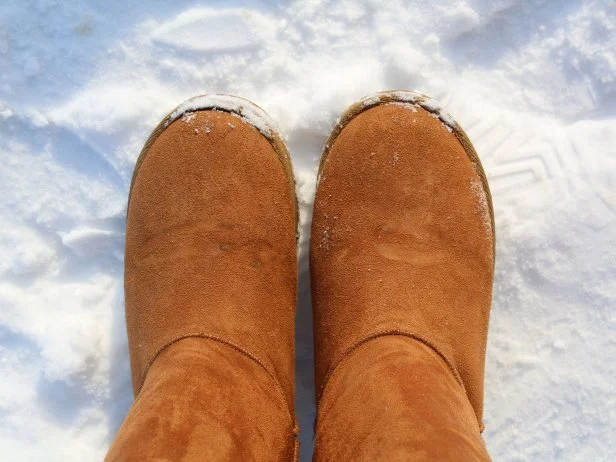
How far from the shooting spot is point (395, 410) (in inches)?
32.6

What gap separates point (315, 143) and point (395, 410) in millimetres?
573

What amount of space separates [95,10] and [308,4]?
1.40 ft

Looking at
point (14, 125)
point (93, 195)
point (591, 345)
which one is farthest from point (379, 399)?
point (14, 125)

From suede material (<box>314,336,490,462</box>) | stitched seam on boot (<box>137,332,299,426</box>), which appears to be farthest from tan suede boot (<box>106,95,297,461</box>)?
suede material (<box>314,336,490,462</box>)

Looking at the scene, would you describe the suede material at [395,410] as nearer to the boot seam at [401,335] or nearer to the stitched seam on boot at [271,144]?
the boot seam at [401,335]

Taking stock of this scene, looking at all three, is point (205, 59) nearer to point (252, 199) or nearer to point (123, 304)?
point (252, 199)

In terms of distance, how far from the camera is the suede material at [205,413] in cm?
78

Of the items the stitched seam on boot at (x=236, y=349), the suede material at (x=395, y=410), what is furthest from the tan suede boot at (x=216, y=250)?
the suede material at (x=395, y=410)

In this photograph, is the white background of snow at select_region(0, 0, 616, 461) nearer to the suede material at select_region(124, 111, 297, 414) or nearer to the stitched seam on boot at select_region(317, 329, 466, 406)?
the suede material at select_region(124, 111, 297, 414)

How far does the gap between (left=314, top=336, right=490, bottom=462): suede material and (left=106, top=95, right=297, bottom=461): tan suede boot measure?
11 cm

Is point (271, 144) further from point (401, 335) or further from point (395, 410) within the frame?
point (395, 410)

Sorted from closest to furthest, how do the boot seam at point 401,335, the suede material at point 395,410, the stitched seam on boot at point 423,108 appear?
the suede material at point 395,410
the boot seam at point 401,335
the stitched seam on boot at point 423,108

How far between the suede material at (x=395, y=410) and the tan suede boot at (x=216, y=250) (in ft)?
0.35

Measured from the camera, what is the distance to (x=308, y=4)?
115 cm
